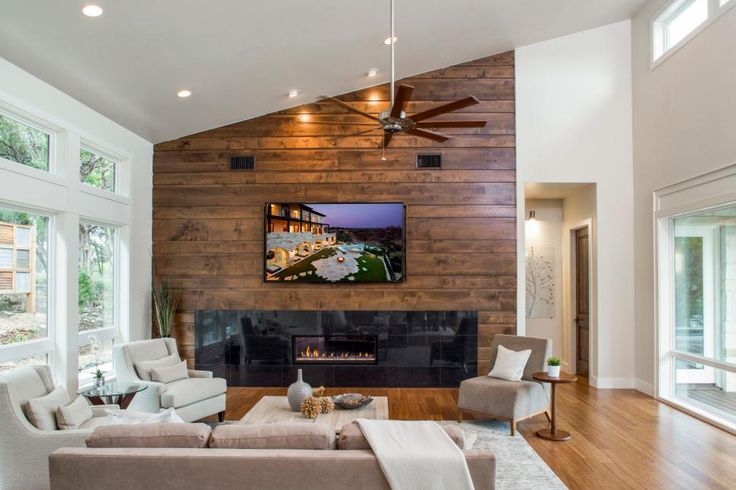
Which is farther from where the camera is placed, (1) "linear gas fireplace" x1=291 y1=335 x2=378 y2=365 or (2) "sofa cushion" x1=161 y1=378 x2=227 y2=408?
(1) "linear gas fireplace" x1=291 y1=335 x2=378 y2=365

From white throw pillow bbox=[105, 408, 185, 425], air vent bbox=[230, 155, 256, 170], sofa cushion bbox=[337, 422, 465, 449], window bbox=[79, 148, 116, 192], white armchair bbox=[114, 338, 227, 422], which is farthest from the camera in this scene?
air vent bbox=[230, 155, 256, 170]

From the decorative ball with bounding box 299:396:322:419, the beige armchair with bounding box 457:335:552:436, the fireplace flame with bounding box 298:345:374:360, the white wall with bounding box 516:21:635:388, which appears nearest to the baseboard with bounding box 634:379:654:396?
the white wall with bounding box 516:21:635:388

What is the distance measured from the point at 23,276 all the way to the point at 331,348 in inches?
138

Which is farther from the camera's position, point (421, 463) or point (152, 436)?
point (152, 436)

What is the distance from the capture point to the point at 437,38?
246 inches

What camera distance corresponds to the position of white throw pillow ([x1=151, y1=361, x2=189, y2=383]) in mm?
5211

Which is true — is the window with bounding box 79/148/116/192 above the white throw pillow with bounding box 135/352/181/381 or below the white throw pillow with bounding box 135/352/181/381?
above

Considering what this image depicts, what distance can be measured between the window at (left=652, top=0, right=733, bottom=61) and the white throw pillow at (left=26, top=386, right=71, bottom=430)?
6.39m

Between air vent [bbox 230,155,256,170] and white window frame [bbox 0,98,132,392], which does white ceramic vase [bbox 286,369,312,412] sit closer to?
white window frame [bbox 0,98,132,392]

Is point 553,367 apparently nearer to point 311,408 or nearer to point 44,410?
point 311,408

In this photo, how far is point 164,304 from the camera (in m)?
6.98

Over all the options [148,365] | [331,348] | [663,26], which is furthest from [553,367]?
[663,26]

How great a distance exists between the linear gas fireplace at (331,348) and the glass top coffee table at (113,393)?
2491 mm

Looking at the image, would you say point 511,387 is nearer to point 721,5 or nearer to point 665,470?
point 665,470
